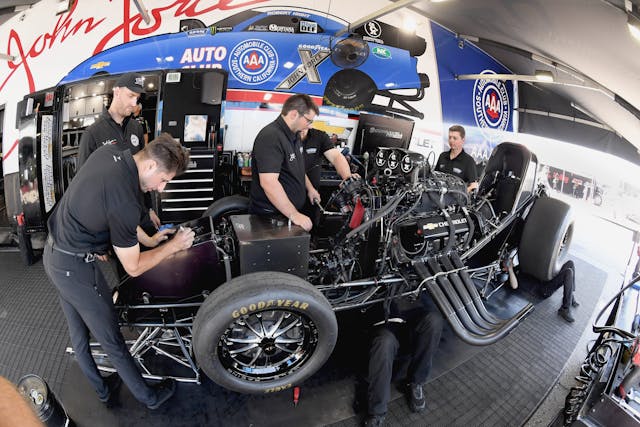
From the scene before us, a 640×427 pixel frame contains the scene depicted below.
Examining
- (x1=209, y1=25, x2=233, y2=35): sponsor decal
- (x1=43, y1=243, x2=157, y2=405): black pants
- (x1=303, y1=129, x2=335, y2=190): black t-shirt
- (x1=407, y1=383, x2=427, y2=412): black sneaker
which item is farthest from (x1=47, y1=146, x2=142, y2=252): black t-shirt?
(x1=209, y1=25, x2=233, y2=35): sponsor decal

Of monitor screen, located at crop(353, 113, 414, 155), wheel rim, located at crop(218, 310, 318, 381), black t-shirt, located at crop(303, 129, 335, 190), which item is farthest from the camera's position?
monitor screen, located at crop(353, 113, 414, 155)

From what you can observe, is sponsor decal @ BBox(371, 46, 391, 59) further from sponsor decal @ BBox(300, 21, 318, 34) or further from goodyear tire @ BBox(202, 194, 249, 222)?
goodyear tire @ BBox(202, 194, 249, 222)

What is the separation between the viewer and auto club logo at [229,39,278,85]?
470cm

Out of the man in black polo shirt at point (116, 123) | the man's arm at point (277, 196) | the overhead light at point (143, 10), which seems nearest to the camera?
the man's arm at point (277, 196)

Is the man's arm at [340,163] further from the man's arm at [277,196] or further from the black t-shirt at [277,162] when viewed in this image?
the man's arm at [277,196]

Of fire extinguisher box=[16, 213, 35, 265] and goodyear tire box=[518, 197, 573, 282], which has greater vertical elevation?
goodyear tire box=[518, 197, 573, 282]

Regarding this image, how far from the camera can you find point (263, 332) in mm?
1791

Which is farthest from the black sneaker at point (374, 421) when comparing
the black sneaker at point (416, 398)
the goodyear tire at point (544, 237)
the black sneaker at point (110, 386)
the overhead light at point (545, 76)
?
the overhead light at point (545, 76)

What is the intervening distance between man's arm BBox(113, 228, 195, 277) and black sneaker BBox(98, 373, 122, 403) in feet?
3.00

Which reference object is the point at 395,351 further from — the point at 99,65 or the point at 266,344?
the point at 99,65

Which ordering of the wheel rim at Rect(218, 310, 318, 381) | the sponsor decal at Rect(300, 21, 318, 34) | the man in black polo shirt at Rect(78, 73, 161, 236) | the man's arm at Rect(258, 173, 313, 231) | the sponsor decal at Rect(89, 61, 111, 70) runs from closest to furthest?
the wheel rim at Rect(218, 310, 318, 381), the man's arm at Rect(258, 173, 313, 231), the man in black polo shirt at Rect(78, 73, 161, 236), the sponsor decal at Rect(89, 61, 111, 70), the sponsor decal at Rect(300, 21, 318, 34)

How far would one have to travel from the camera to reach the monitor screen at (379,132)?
5.12 metres

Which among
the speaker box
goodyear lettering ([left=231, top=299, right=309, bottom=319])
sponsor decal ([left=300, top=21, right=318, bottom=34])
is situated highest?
sponsor decal ([left=300, top=21, right=318, bottom=34])

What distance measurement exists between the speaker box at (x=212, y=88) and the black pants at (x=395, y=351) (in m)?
3.47
